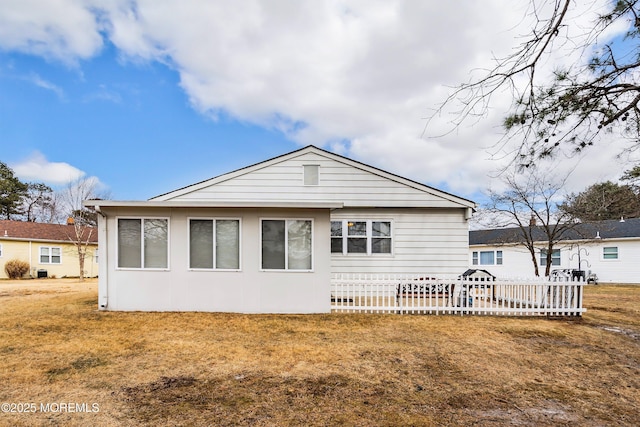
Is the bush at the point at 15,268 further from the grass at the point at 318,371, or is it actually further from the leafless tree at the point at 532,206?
the leafless tree at the point at 532,206

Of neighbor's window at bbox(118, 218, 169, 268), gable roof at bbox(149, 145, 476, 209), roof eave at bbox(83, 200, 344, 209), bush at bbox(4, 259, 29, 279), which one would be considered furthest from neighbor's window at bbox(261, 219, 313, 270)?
bush at bbox(4, 259, 29, 279)

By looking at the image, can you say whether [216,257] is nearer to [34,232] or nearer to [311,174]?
[311,174]

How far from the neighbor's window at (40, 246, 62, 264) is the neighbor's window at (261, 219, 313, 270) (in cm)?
2201

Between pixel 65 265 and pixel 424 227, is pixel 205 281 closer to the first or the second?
pixel 424 227

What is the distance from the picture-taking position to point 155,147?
17234 millimetres

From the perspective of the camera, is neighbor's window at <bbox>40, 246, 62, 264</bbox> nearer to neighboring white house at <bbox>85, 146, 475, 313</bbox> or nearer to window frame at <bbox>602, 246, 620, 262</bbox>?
neighboring white house at <bbox>85, 146, 475, 313</bbox>

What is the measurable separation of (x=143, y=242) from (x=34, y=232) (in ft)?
67.0

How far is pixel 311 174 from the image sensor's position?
1092 centimetres

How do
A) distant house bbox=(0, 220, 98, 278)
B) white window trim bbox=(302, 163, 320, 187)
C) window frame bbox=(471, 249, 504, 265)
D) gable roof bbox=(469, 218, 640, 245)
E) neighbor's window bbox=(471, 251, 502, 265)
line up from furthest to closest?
1. neighbor's window bbox=(471, 251, 502, 265)
2. window frame bbox=(471, 249, 504, 265)
3. distant house bbox=(0, 220, 98, 278)
4. gable roof bbox=(469, 218, 640, 245)
5. white window trim bbox=(302, 163, 320, 187)

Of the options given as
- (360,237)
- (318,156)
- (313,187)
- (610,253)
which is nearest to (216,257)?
(313,187)

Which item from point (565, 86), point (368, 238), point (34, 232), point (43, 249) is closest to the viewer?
point (565, 86)

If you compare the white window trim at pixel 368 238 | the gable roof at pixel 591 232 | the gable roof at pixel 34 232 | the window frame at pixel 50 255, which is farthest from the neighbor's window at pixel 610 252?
the window frame at pixel 50 255

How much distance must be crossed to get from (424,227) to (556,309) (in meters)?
4.12

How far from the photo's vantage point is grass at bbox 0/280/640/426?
10.1 ft
